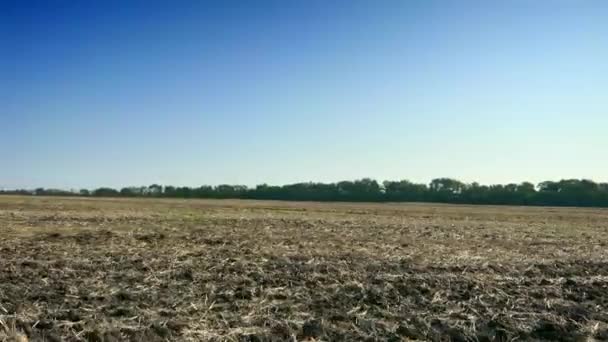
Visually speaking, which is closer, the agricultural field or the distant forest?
the agricultural field

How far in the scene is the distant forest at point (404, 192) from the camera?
9450 centimetres

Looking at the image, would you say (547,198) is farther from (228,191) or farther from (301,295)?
(301,295)

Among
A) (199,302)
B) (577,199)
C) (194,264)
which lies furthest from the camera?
(577,199)

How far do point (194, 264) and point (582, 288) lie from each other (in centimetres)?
766

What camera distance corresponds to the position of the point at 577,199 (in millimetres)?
92812

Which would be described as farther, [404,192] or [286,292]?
[404,192]

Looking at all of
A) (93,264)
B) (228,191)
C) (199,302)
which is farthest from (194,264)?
(228,191)

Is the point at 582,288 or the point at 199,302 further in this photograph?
the point at 582,288

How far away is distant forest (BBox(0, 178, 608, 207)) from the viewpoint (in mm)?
94500

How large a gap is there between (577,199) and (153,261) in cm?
9811

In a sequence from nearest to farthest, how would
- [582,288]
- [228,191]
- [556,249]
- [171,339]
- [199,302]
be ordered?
[171,339] → [199,302] → [582,288] → [556,249] → [228,191]

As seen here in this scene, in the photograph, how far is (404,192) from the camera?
108875 millimetres

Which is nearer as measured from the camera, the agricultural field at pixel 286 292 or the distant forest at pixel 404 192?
the agricultural field at pixel 286 292

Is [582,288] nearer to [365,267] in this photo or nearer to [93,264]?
[365,267]
